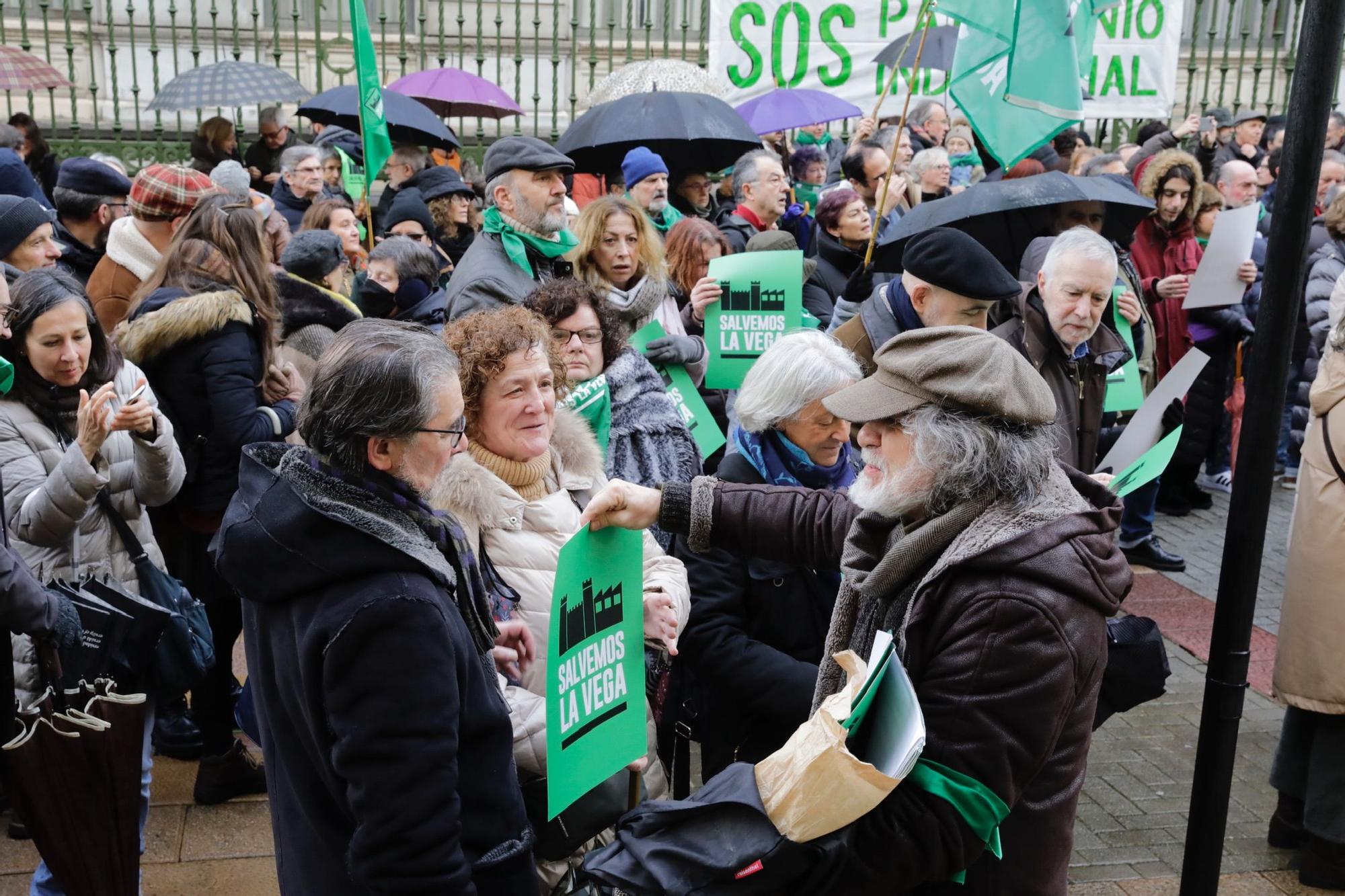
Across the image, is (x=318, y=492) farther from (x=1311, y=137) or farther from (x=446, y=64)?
(x=446, y=64)

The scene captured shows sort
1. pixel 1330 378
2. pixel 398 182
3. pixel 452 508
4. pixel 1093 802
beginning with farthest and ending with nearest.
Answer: pixel 398 182, pixel 1093 802, pixel 1330 378, pixel 452 508

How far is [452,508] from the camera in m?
2.89

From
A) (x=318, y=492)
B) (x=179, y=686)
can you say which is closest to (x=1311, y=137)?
(x=318, y=492)

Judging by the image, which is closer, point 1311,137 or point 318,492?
point 318,492

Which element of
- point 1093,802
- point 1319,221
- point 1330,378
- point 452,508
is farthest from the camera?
point 1319,221

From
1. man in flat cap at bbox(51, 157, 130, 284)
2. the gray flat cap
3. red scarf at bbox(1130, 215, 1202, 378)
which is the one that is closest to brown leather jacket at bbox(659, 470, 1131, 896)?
the gray flat cap

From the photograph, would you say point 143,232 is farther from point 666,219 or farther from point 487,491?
point 487,491

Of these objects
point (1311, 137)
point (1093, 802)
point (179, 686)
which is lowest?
point (1093, 802)

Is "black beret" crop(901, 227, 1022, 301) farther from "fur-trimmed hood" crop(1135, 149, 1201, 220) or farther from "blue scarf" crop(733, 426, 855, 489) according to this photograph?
"fur-trimmed hood" crop(1135, 149, 1201, 220)

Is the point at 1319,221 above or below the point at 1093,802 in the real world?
above

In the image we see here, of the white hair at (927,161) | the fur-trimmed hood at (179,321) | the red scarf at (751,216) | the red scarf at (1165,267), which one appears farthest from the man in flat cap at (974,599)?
the white hair at (927,161)

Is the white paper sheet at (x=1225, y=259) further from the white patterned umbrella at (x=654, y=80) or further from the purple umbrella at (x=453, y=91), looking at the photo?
the purple umbrella at (x=453, y=91)

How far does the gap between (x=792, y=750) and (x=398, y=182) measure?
752 cm

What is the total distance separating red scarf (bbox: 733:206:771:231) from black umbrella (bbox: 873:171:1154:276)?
5.25ft
